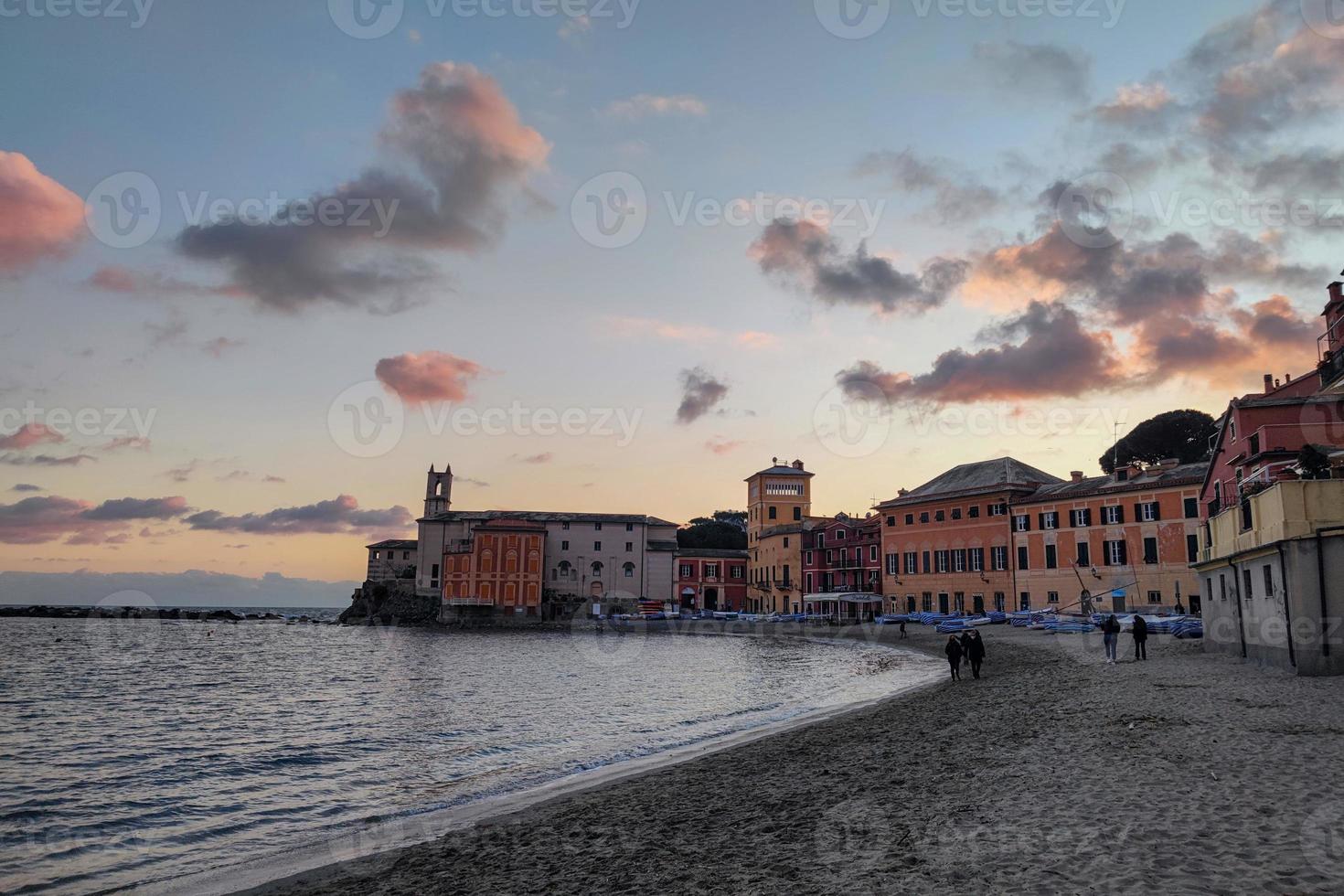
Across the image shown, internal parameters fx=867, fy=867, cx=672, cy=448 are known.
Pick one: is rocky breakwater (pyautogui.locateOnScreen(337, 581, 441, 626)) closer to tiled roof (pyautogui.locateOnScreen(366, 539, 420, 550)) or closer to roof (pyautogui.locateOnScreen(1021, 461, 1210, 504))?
tiled roof (pyautogui.locateOnScreen(366, 539, 420, 550))

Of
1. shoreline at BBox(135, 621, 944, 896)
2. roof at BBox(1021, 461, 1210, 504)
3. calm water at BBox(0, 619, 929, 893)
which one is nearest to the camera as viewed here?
Answer: shoreline at BBox(135, 621, 944, 896)

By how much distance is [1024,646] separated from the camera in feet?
156

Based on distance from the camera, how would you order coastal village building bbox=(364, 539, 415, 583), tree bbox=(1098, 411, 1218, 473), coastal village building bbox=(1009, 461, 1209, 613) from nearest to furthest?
coastal village building bbox=(1009, 461, 1209, 613) < tree bbox=(1098, 411, 1218, 473) < coastal village building bbox=(364, 539, 415, 583)

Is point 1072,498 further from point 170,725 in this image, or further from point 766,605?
point 170,725

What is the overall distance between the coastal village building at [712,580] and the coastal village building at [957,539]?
37.3 meters

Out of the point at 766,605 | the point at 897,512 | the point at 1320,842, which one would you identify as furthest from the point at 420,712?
the point at 766,605

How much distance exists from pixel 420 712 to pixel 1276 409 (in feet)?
111

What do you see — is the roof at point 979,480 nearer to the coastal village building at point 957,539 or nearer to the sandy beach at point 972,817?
the coastal village building at point 957,539

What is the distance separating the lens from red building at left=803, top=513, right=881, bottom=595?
94125 mm

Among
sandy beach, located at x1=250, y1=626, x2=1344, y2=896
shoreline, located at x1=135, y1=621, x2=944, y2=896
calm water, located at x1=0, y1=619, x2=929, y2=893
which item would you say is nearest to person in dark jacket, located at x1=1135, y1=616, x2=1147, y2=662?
calm water, located at x1=0, y1=619, x2=929, y2=893

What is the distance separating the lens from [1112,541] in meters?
67.3

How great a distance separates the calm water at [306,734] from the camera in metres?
16.1

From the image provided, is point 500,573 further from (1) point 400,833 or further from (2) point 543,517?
(1) point 400,833

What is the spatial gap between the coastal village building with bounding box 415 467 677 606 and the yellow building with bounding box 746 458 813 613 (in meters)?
12.2
